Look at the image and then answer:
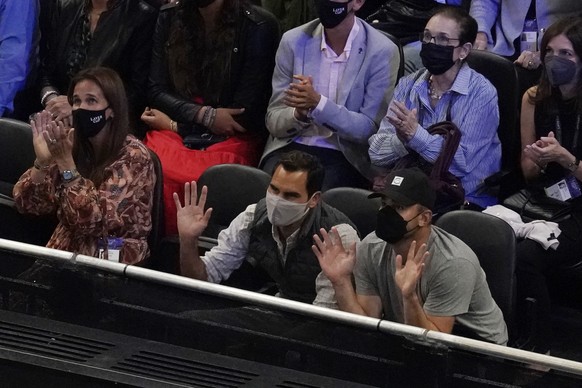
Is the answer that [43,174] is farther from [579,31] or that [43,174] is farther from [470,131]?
[579,31]

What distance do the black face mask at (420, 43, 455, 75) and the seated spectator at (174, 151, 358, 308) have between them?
0.84m

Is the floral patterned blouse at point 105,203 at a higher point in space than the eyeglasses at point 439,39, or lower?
lower

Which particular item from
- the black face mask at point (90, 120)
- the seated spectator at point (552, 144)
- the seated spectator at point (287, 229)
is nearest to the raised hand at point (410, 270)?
the seated spectator at point (287, 229)

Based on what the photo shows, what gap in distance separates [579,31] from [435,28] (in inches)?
22.2

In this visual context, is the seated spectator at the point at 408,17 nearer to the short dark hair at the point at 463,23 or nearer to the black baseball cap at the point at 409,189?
the short dark hair at the point at 463,23

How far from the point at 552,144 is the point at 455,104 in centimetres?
47

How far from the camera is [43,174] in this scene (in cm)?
454

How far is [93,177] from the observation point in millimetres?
4512

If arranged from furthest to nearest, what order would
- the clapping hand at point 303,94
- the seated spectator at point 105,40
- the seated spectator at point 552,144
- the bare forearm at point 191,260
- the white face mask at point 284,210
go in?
the seated spectator at point 105,40, the clapping hand at point 303,94, the seated spectator at point 552,144, the bare forearm at point 191,260, the white face mask at point 284,210

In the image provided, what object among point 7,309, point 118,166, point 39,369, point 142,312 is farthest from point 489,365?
point 118,166

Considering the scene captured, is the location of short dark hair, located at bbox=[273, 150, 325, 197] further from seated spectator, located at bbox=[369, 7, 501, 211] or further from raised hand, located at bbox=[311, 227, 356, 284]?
seated spectator, located at bbox=[369, 7, 501, 211]

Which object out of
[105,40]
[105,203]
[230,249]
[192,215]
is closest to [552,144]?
[230,249]

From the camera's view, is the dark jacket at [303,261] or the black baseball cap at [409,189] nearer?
the black baseball cap at [409,189]

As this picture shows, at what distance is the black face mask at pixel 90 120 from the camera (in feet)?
14.9
